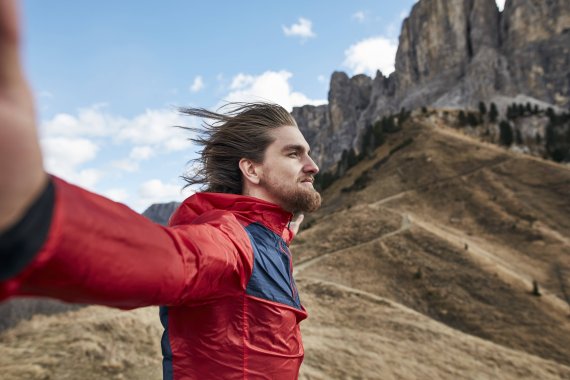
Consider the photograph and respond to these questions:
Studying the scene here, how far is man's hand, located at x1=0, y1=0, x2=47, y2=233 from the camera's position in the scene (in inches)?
27.4

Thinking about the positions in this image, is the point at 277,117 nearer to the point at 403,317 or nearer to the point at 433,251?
the point at 403,317

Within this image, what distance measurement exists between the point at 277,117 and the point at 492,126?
67.2m

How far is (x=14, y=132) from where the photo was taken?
746 mm

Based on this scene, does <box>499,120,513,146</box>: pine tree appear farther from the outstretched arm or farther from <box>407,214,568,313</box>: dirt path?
the outstretched arm

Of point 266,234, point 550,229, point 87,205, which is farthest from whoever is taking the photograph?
point 550,229

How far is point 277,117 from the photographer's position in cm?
303

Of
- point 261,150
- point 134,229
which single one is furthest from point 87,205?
point 261,150

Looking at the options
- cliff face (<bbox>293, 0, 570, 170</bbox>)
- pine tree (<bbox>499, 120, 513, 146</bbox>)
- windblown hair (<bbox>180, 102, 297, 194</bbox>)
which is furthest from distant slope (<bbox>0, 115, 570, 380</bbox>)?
cliff face (<bbox>293, 0, 570, 170</bbox>)

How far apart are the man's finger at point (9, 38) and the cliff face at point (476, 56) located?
106m

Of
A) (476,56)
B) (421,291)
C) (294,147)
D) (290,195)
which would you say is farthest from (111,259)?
(476,56)

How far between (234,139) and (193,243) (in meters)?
1.66

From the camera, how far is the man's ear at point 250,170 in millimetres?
2791

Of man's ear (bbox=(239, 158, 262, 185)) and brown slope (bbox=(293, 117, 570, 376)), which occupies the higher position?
man's ear (bbox=(239, 158, 262, 185))

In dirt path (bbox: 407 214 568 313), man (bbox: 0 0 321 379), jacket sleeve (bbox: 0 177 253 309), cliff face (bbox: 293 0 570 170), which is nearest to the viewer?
man (bbox: 0 0 321 379)
